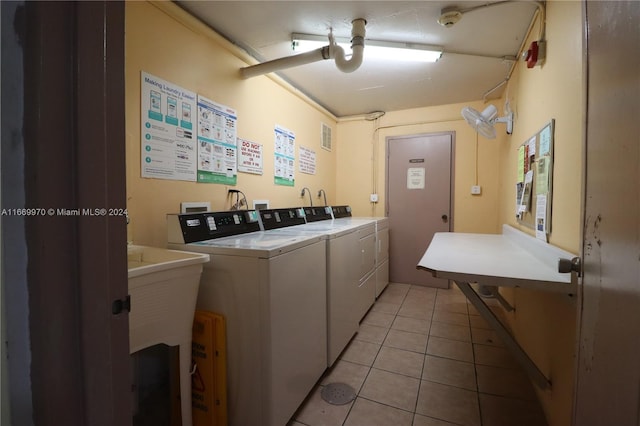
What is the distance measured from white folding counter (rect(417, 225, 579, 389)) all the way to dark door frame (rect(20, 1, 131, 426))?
3.86 ft

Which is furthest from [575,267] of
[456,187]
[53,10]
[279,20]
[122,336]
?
[456,187]

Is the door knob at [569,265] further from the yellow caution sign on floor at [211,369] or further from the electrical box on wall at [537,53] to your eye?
the yellow caution sign on floor at [211,369]

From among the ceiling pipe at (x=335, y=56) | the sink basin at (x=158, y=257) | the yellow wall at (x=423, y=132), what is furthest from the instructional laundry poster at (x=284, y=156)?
the sink basin at (x=158, y=257)

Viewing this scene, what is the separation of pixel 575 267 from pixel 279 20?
2076 millimetres

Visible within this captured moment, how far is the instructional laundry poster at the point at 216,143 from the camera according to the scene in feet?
6.20

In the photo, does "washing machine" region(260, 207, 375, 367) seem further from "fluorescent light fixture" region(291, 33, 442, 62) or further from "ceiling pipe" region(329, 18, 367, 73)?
"fluorescent light fixture" region(291, 33, 442, 62)

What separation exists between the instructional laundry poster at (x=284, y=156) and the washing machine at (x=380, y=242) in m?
0.76

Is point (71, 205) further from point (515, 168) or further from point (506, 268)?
point (515, 168)

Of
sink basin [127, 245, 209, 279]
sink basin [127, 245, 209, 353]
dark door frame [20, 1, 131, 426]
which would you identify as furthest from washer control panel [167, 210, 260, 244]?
dark door frame [20, 1, 131, 426]

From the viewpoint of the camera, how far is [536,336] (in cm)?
168

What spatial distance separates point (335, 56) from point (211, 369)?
208cm

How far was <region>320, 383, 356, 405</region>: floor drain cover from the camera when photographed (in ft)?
5.35

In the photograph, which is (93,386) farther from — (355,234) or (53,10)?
(355,234)

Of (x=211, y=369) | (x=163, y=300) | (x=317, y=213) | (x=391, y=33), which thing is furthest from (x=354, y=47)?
(x=211, y=369)
